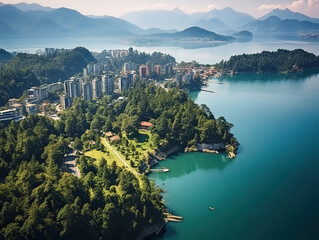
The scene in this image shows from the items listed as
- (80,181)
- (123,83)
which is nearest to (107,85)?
(123,83)

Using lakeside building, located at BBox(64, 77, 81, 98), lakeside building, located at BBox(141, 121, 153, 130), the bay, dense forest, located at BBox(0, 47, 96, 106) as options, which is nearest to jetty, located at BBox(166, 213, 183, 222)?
lakeside building, located at BBox(141, 121, 153, 130)

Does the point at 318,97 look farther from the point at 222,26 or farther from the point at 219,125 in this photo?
the point at 222,26

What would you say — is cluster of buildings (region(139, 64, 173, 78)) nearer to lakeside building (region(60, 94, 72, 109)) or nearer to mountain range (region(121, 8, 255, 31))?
lakeside building (region(60, 94, 72, 109))

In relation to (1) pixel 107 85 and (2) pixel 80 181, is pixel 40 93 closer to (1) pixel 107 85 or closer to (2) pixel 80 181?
(1) pixel 107 85

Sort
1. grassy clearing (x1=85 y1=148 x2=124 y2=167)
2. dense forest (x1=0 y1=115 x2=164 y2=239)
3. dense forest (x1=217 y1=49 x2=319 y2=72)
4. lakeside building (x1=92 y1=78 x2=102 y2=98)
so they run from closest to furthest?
dense forest (x1=0 y1=115 x2=164 y2=239)
grassy clearing (x1=85 y1=148 x2=124 y2=167)
lakeside building (x1=92 y1=78 x2=102 y2=98)
dense forest (x1=217 y1=49 x2=319 y2=72)

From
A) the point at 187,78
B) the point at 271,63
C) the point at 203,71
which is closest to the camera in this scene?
the point at 187,78

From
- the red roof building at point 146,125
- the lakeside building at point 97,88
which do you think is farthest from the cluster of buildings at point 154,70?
the red roof building at point 146,125

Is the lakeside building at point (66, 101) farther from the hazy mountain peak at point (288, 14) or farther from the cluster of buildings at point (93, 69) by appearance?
the hazy mountain peak at point (288, 14)
